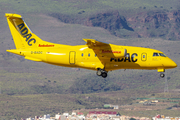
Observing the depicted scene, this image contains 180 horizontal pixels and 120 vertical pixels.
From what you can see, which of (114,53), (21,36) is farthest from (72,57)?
(21,36)

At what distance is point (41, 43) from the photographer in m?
64.9

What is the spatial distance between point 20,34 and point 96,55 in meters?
→ 10.8

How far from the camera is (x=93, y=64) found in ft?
201

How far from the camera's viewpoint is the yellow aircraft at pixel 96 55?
197ft

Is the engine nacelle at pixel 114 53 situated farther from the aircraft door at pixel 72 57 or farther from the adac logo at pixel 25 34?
the adac logo at pixel 25 34

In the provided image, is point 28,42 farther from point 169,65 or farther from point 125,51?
point 169,65

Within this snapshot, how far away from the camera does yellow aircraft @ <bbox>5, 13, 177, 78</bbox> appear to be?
197ft

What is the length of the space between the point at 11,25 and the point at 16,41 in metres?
2.14

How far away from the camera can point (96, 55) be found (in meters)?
61.1

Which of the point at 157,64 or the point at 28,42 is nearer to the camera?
the point at 157,64

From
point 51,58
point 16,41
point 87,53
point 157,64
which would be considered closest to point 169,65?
point 157,64

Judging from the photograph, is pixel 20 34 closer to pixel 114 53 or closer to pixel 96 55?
pixel 96 55

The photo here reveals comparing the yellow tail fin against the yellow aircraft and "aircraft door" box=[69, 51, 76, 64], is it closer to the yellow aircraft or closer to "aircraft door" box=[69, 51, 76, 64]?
the yellow aircraft

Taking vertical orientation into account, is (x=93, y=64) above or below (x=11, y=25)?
below
